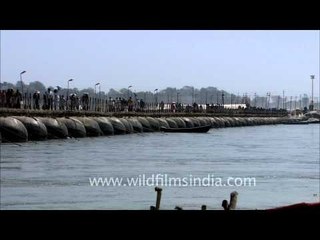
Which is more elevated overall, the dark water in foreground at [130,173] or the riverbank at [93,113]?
the riverbank at [93,113]

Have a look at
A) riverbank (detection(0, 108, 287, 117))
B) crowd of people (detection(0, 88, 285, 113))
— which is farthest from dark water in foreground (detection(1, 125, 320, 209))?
crowd of people (detection(0, 88, 285, 113))

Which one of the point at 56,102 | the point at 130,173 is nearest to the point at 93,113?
the point at 56,102

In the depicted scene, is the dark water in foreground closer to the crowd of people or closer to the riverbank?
the riverbank

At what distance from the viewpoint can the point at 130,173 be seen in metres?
22.5

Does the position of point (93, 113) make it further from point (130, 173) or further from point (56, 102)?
point (130, 173)

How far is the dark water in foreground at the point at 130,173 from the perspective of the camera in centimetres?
1477

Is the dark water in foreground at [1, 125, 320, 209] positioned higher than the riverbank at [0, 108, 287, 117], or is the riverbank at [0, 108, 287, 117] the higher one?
the riverbank at [0, 108, 287, 117]

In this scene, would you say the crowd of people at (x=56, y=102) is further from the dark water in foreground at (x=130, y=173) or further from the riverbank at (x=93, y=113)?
the dark water in foreground at (x=130, y=173)

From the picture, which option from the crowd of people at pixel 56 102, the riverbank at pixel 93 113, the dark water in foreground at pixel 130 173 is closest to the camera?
the dark water in foreground at pixel 130 173

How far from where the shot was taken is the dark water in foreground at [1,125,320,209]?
14.8 m

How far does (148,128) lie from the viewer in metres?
52.8

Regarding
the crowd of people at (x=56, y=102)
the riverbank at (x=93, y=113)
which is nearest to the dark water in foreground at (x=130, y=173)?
the riverbank at (x=93, y=113)

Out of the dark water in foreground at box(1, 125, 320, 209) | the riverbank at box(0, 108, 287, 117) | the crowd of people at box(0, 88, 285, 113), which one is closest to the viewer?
the dark water in foreground at box(1, 125, 320, 209)
